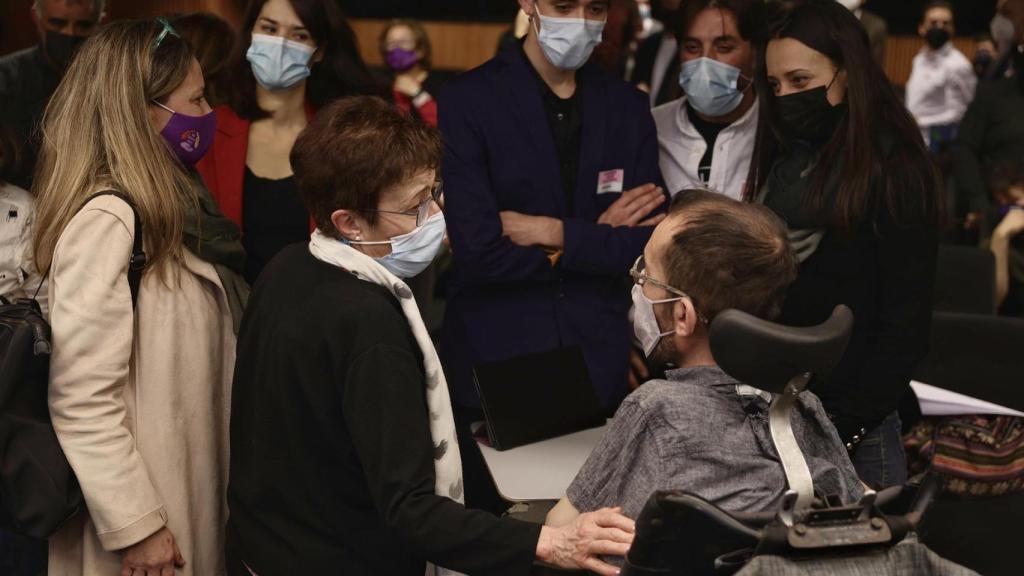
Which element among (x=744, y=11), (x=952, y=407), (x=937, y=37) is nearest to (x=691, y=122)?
(x=744, y=11)

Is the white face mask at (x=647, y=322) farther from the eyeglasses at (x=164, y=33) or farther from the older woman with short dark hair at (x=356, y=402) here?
the eyeglasses at (x=164, y=33)

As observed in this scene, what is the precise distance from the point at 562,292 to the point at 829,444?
123cm

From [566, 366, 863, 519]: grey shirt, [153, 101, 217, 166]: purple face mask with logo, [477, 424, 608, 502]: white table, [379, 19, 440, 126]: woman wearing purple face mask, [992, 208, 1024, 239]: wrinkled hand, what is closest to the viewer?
[566, 366, 863, 519]: grey shirt

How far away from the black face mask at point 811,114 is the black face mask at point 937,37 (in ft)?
19.7

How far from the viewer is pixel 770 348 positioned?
1.27 metres

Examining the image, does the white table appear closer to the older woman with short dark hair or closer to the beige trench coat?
the older woman with short dark hair

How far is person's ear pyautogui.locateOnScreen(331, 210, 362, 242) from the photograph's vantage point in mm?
1828

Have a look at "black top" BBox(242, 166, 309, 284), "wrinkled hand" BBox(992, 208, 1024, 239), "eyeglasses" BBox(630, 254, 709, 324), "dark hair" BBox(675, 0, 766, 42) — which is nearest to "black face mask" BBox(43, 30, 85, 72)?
"black top" BBox(242, 166, 309, 284)

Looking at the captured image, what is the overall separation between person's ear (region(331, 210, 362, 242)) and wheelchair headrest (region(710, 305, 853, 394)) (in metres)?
0.78

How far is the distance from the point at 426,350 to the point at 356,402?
21 centimetres

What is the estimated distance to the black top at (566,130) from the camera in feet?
9.36

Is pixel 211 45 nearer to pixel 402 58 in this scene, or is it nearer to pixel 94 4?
pixel 94 4

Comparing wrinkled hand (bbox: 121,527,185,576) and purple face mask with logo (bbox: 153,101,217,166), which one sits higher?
purple face mask with logo (bbox: 153,101,217,166)

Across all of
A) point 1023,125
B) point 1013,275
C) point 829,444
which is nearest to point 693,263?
point 829,444
